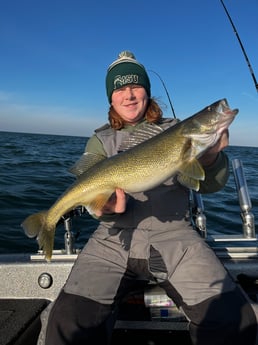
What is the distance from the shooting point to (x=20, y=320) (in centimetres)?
324

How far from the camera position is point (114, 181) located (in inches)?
120

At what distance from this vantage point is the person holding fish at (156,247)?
8.69 ft

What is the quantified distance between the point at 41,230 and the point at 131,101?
163 cm

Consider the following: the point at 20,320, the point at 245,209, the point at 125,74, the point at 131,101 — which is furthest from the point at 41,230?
the point at 245,209

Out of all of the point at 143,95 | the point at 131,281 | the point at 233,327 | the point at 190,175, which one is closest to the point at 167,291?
the point at 131,281

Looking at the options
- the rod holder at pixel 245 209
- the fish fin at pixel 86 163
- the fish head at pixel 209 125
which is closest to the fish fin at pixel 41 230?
the fish fin at pixel 86 163

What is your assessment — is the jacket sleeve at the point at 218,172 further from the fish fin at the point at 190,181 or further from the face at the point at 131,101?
the face at the point at 131,101

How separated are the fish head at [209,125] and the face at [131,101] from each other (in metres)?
0.99

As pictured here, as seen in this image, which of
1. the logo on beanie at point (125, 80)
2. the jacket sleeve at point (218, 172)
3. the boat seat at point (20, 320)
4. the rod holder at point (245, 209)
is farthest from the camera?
the rod holder at point (245, 209)

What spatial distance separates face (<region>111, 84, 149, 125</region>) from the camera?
3.76 metres

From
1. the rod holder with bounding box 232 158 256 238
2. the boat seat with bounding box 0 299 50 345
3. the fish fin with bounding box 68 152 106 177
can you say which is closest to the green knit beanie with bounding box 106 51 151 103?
the fish fin with bounding box 68 152 106 177

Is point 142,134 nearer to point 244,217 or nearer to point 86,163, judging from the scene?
point 86,163

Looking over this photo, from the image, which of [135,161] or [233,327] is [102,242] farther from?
[233,327]

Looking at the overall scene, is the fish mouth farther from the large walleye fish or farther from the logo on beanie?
the logo on beanie
